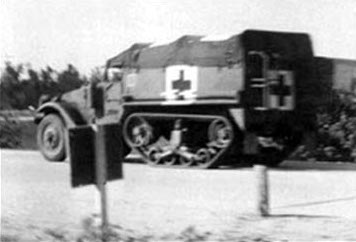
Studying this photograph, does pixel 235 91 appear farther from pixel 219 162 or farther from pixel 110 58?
pixel 110 58

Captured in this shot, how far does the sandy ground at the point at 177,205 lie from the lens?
7312 mm

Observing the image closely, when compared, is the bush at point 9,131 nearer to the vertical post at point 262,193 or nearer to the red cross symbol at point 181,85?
the vertical post at point 262,193

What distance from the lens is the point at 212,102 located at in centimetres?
1138

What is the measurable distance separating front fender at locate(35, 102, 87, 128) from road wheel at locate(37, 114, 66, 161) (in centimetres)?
12

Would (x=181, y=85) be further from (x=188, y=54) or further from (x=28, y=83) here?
(x=28, y=83)

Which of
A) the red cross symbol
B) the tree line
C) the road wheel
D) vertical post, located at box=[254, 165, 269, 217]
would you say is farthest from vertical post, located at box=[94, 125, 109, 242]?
the red cross symbol

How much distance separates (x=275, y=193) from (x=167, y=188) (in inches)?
44.8

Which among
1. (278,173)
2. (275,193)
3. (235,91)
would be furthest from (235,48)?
(275,193)

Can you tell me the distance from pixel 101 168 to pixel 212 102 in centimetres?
427

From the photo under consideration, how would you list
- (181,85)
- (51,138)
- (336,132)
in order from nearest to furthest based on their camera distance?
1. (51,138)
2. (181,85)
3. (336,132)

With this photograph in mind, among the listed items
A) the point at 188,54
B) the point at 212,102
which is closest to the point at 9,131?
the point at 188,54

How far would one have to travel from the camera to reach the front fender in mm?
10562

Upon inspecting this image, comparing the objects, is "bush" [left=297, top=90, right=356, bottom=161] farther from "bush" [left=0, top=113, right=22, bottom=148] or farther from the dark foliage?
"bush" [left=0, top=113, right=22, bottom=148]

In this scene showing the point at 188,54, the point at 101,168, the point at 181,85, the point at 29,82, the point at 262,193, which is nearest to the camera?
the point at 101,168
